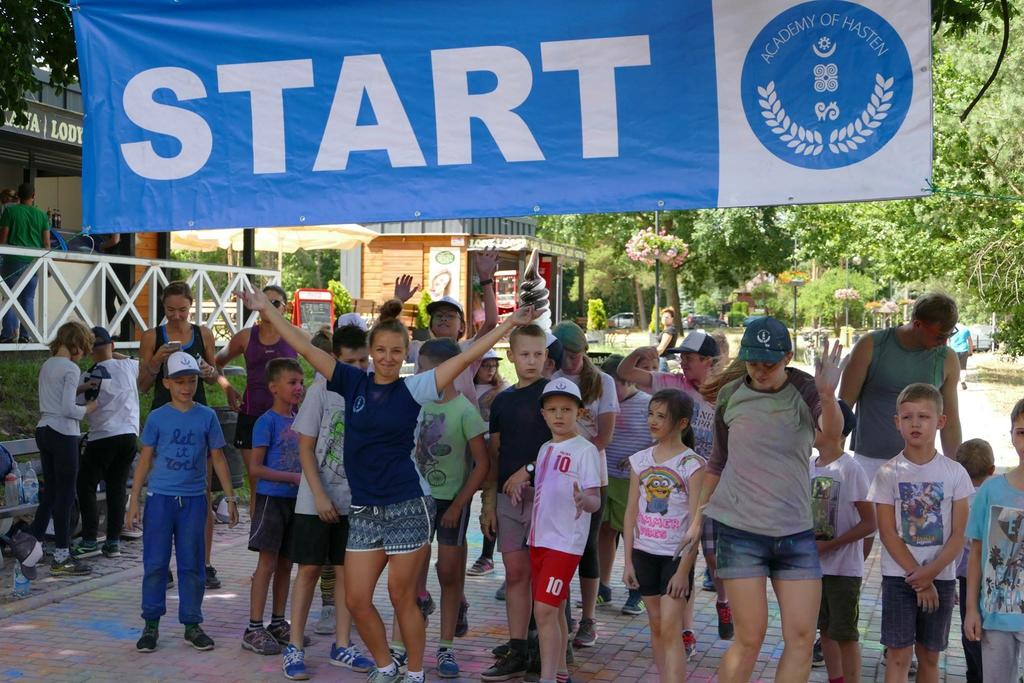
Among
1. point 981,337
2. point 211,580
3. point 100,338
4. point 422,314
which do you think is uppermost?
point 422,314

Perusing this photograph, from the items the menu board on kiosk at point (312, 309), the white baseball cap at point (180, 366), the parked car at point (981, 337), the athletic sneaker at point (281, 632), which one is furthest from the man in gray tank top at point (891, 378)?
the parked car at point (981, 337)

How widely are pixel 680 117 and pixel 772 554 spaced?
1.88m

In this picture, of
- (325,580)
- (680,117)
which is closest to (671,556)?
(680,117)

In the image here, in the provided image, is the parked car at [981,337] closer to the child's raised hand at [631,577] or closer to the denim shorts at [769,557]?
the child's raised hand at [631,577]

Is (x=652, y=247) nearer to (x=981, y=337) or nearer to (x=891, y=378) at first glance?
(x=891, y=378)

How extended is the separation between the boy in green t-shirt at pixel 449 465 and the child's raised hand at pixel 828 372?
2.06 m

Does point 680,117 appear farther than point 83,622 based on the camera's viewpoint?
No

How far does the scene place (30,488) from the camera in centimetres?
845

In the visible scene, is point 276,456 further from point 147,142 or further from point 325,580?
point 147,142

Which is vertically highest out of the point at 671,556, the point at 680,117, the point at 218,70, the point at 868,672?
the point at 218,70

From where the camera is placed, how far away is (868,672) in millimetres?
6301

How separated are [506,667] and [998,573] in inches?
99.2

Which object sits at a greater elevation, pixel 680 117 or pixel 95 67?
pixel 95 67

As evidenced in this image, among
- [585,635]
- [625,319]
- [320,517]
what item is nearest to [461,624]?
[585,635]
